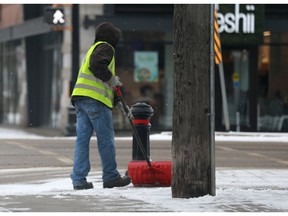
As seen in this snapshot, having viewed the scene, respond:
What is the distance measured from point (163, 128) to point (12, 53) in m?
8.68

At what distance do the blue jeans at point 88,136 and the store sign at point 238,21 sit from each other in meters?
16.9

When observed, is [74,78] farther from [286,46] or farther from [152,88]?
[286,46]

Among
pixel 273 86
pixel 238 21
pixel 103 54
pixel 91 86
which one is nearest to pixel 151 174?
pixel 91 86

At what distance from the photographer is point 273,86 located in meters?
28.7

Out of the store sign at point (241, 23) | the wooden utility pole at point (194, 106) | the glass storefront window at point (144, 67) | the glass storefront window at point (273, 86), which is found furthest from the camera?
the glass storefront window at point (273, 86)

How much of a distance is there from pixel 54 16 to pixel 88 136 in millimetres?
14007

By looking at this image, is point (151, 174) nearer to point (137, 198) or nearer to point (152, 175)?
point (152, 175)

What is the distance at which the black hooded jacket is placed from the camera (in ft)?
35.8

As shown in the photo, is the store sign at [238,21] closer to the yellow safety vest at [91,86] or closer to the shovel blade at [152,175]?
the shovel blade at [152,175]

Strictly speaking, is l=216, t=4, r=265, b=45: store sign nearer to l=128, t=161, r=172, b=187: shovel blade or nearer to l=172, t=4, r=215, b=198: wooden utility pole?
l=128, t=161, r=172, b=187: shovel blade

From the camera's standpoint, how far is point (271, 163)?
16156mm

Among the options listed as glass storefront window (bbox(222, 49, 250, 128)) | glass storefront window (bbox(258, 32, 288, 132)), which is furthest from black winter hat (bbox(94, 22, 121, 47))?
glass storefront window (bbox(258, 32, 288, 132))

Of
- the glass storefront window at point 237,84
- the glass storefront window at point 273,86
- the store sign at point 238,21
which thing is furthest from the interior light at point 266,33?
the glass storefront window at point 237,84

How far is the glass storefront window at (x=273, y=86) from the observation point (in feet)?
93.8
